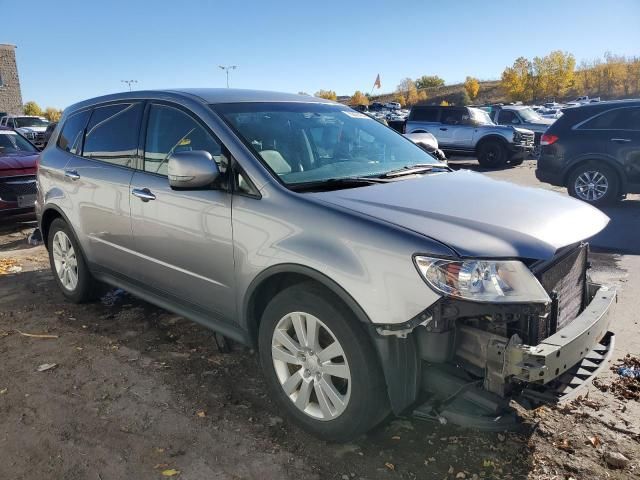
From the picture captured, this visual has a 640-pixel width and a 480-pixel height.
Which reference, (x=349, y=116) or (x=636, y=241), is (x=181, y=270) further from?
(x=636, y=241)

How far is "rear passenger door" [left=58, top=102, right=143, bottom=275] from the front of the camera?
400 cm

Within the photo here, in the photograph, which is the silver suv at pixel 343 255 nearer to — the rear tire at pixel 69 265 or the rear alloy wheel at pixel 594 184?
the rear tire at pixel 69 265

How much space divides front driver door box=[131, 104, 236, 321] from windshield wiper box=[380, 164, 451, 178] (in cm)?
104

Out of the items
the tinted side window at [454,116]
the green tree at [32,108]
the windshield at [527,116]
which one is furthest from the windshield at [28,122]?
the green tree at [32,108]

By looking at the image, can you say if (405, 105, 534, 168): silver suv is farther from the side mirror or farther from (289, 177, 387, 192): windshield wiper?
the side mirror

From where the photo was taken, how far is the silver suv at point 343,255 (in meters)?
2.34

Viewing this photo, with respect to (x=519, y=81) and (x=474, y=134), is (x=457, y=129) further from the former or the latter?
(x=519, y=81)

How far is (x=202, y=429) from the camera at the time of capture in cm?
298

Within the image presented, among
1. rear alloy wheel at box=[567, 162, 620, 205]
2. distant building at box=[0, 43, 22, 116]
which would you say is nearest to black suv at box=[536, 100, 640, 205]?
rear alloy wheel at box=[567, 162, 620, 205]

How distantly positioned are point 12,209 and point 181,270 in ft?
18.1

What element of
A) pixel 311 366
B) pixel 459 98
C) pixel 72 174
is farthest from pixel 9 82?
pixel 311 366

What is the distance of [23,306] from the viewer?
4965mm

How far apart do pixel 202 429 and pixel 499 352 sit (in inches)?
66.1

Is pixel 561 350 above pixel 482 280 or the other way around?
the other way around
